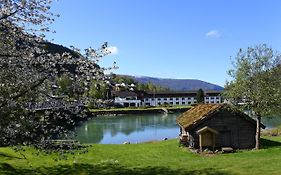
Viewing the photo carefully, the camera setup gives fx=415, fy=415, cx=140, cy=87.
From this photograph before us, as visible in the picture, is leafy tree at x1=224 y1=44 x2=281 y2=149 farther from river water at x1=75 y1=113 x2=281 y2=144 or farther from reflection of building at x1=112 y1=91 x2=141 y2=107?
reflection of building at x1=112 y1=91 x2=141 y2=107

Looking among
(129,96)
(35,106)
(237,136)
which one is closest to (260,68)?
(237,136)

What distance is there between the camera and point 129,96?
185000mm

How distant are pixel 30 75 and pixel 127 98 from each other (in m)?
172

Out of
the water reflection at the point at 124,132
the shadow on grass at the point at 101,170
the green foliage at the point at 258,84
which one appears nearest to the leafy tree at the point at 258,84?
the green foliage at the point at 258,84

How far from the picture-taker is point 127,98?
185625mm

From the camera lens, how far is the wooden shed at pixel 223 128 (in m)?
37.7

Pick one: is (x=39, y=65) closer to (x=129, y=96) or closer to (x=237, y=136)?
(x=237, y=136)

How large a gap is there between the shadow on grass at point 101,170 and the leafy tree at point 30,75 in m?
8.92

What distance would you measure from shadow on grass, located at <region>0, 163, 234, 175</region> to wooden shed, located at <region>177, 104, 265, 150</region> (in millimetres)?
14020

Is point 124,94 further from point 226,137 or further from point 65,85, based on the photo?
point 65,85

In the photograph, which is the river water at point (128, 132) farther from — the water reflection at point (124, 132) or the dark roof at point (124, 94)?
the dark roof at point (124, 94)

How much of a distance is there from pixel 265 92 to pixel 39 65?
25.2 metres

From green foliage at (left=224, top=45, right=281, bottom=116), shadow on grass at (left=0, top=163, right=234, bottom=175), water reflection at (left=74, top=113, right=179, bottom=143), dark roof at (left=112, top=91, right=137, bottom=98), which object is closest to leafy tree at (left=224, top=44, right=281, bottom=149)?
green foliage at (left=224, top=45, right=281, bottom=116)

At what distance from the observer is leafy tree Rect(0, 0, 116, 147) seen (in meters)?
13.1
